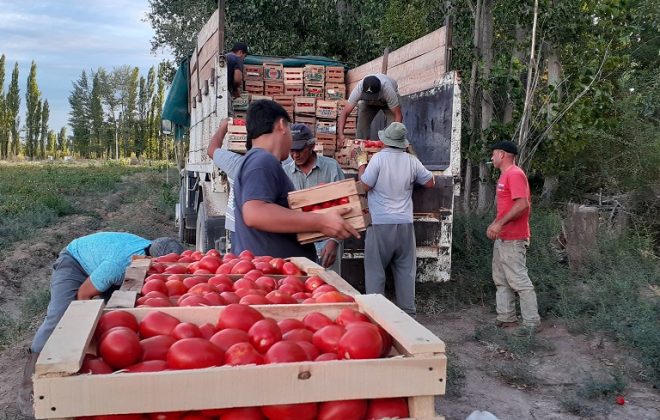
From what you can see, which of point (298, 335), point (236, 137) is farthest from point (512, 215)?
point (298, 335)

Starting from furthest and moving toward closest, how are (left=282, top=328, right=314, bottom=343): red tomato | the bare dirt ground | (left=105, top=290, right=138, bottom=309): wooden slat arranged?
Result: the bare dirt ground → (left=105, top=290, right=138, bottom=309): wooden slat → (left=282, top=328, right=314, bottom=343): red tomato

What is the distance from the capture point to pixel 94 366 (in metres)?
1.76

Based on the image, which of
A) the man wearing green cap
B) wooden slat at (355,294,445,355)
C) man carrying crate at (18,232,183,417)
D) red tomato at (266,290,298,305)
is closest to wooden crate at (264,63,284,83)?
the man wearing green cap

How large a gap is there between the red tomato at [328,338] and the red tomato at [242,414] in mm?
350

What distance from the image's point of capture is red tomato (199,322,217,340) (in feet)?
6.91

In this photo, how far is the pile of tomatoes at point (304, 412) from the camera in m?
1.72

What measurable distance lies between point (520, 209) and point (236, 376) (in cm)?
512

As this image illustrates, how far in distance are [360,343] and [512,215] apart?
4.75 m

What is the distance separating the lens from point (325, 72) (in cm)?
982

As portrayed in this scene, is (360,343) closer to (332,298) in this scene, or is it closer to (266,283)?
(332,298)

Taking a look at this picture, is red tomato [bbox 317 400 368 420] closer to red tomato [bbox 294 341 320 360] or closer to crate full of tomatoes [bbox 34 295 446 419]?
crate full of tomatoes [bbox 34 295 446 419]

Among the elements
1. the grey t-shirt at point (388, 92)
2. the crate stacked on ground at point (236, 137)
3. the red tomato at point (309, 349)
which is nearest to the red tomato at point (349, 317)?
the red tomato at point (309, 349)

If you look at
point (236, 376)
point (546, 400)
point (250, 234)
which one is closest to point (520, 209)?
point (546, 400)

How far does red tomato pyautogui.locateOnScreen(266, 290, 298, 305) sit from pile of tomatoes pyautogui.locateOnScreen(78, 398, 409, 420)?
76 cm
